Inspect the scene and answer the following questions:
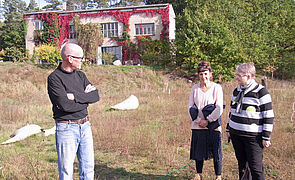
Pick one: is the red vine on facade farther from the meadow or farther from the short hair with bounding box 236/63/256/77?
the short hair with bounding box 236/63/256/77

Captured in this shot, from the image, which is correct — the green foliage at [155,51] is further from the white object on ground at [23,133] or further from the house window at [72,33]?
the white object on ground at [23,133]

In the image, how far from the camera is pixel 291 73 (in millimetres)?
24922

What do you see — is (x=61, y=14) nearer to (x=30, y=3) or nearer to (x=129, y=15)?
(x=129, y=15)

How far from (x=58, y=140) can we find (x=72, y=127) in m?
0.24

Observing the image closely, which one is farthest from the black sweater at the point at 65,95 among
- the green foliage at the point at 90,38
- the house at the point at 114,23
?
the house at the point at 114,23

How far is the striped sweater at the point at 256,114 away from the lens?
3195 millimetres

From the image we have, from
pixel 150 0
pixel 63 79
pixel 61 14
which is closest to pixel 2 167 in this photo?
pixel 63 79

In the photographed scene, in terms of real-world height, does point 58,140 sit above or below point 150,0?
below

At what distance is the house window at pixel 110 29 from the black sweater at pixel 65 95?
2574cm

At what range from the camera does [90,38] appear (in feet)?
86.8

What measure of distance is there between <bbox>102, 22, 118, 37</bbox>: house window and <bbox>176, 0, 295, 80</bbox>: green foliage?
7286 millimetres

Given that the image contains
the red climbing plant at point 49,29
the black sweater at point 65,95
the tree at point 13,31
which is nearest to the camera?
the black sweater at point 65,95

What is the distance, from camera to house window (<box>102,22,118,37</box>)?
28.1 meters

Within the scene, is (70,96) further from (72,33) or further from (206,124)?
(72,33)
